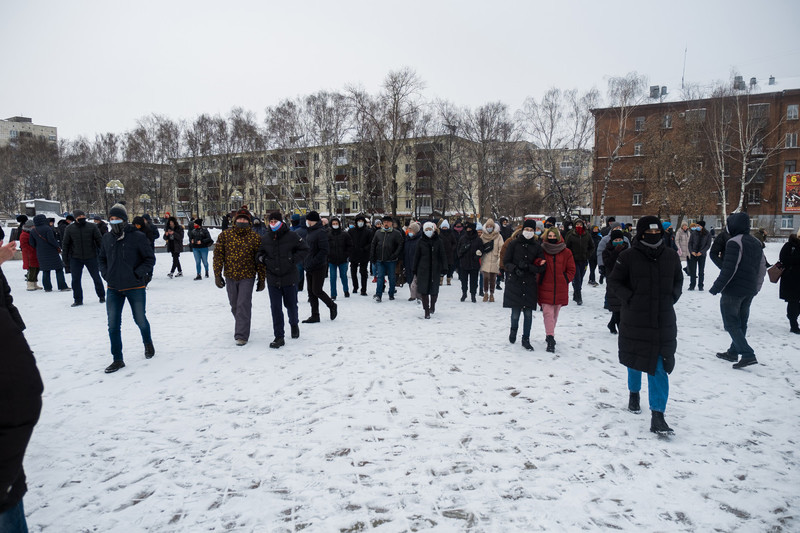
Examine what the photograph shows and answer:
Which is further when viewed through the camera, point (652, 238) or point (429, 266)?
point (429, 266)

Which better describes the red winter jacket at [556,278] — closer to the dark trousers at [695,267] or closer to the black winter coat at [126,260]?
the black winter coat at [126,260]

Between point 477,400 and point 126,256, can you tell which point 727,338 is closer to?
point 477,400

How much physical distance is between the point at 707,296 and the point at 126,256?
12.7 meters

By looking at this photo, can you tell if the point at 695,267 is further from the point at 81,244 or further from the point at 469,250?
the point at 81,244

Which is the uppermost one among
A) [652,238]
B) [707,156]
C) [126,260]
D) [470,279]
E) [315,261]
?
[707,156]

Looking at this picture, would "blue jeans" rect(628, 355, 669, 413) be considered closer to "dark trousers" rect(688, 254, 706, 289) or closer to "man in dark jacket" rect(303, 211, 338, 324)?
"man in dark jacket" rect(303, 211, 338, 324)

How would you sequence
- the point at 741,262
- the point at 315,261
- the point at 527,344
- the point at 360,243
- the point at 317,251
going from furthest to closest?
1. the point at 360,243
2. the point at 317,251
3. the point at 315,261
4. the point at 527,344
5. the point at 741,262

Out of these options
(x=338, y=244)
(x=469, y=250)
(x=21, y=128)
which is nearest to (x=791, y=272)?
(x=469, y=250)

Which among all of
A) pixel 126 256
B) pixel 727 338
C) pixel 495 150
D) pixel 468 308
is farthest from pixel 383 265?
pixel 495 150

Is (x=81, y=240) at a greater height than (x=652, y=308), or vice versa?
(x=81, y=240)

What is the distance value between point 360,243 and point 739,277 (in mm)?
7892

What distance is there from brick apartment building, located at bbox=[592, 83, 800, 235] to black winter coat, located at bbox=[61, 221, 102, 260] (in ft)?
110

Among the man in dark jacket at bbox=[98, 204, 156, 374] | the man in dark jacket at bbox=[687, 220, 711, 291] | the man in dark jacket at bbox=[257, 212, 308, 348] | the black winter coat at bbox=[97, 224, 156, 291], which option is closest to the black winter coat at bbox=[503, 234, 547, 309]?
the man in dark jacket at bbox=[257, 212, 308, 348]

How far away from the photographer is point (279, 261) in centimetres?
673
